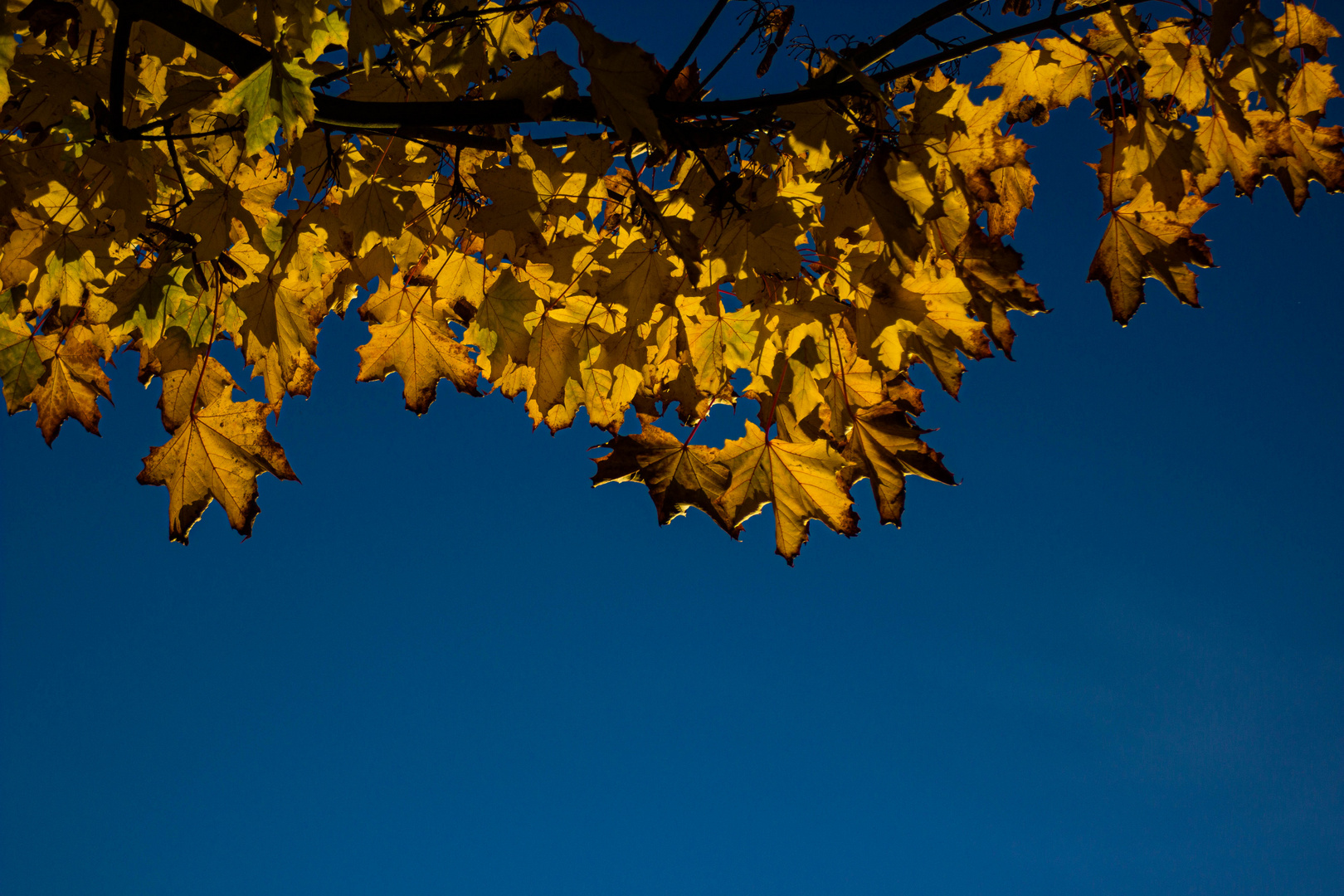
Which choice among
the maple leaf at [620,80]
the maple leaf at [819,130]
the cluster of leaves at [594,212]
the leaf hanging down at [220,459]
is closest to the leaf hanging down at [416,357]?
the cluster of leaves at [594,212]

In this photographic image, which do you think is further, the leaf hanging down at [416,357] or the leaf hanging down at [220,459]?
the leaf hanging down at [416,357]

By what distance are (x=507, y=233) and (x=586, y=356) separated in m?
0.38

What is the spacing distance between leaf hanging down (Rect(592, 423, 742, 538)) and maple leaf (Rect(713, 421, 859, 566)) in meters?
0.03

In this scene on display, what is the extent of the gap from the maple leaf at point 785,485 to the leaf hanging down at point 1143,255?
820 millimetres

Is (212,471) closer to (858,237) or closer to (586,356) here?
(586,356)

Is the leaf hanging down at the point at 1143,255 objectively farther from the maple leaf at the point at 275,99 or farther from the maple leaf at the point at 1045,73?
the maple leaf at the point at 275,99

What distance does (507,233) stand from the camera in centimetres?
207

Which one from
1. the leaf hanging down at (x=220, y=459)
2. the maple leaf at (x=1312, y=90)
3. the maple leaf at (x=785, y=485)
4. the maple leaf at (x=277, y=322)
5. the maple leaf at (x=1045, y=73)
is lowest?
the maple leaf at (x=785, y=485)

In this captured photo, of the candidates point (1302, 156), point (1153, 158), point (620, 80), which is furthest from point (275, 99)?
point (1302, 156)

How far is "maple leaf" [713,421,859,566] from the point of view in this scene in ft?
6.81

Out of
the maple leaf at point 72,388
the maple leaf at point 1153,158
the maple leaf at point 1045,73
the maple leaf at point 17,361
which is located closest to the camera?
the maple leaf at point 1153,158

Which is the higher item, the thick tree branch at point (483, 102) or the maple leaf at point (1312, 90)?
the maple leaf at point (1312, 90)

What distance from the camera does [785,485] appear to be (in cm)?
211

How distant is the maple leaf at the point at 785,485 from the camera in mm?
2076
